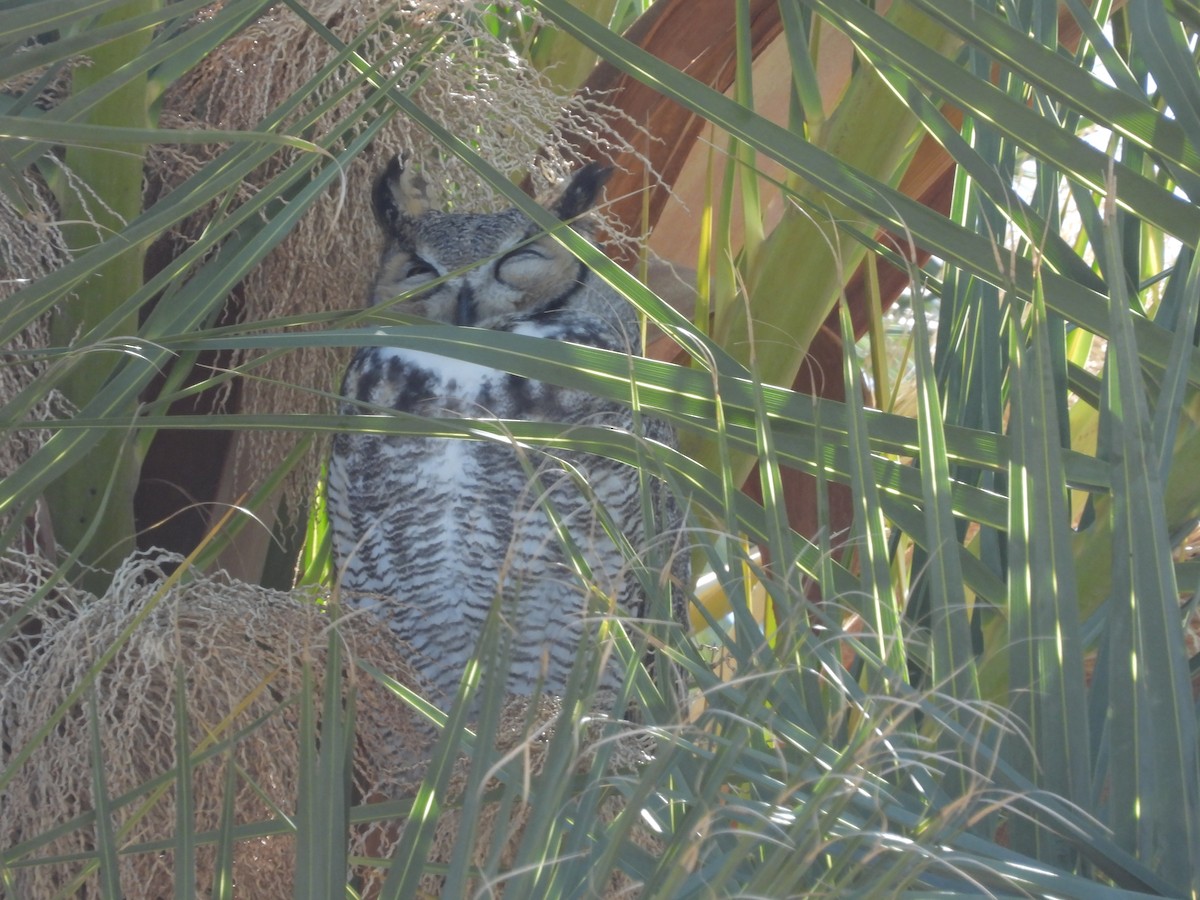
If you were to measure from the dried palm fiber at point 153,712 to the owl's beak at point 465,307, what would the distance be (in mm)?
532

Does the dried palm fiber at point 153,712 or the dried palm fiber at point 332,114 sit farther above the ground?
the dried palm fiber at point 332,114

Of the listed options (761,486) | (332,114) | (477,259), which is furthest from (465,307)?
(761,486)

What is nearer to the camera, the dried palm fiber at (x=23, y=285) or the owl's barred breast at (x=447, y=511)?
the dried palm fiber at (x=23, y=285)

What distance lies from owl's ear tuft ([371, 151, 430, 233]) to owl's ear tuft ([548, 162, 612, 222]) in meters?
0.15

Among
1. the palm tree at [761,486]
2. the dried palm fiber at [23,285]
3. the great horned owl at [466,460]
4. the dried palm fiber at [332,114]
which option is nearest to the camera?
the palm tree at [761,486]

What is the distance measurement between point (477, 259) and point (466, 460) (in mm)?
203

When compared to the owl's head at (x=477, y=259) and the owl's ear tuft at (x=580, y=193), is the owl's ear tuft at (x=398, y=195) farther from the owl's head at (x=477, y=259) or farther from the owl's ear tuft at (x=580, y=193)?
the owl's ear tuft at (x=580, y=193)

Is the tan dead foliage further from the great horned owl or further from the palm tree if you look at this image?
the great horned owl

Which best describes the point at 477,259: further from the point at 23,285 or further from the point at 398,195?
the point at 23,285

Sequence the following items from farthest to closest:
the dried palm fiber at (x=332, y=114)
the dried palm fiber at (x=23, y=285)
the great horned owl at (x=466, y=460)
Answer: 1. the great horned owl at (x=466, y=460)
2. the dried palm fiber at (x=332, y=114)
3. the dried palm fiber at (x=23, y=285)

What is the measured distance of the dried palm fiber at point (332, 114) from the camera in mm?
Answer: 1045

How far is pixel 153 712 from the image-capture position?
0.84 meters

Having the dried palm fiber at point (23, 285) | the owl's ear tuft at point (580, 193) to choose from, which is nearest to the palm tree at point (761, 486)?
the dried palm fiber at point (23, 285)

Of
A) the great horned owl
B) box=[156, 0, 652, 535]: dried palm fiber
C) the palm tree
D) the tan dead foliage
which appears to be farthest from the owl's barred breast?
the tan dead foliage
